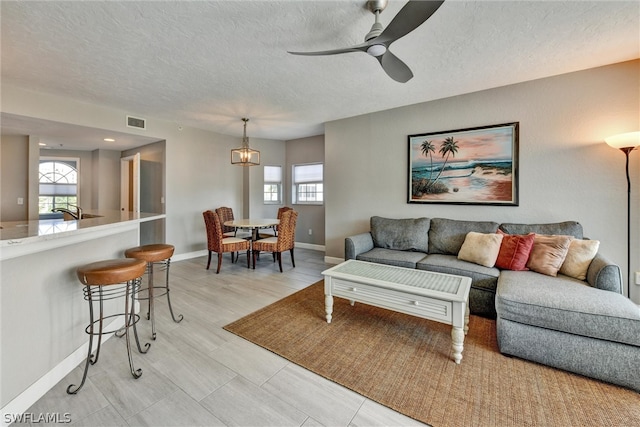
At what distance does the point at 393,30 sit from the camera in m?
1.68

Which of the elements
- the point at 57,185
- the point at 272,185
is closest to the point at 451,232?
the point at 272,185

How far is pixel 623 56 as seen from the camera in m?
2.54

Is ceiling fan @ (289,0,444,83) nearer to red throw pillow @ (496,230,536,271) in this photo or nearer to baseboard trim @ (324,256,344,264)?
red throw pillow @ (496,230,536,271)

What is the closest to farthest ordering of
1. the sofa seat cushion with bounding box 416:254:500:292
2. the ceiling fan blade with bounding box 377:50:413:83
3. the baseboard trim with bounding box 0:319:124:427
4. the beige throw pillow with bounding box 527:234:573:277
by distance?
the baseboard trim with bounding box 0:319:124:427, the ceiling fan blade with bounding box 377:50:413:83, the beige throw pillow with bounding box 527:234:573:277, the sofa seat cushion with bounding box 416:254:500:292

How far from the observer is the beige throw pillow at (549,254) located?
2.44m

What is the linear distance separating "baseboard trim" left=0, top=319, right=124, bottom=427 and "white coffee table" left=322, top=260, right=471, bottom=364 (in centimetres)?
195

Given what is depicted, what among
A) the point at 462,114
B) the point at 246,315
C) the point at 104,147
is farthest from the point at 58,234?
the point at 104,147

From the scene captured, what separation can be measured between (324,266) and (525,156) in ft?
10.7

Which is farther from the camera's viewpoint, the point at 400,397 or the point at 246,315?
the point at 246,315

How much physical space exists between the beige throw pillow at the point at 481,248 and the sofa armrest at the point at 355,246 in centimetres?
117

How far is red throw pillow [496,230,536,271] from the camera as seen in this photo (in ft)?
8.60

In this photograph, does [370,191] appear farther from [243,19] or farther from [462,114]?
[243,19]

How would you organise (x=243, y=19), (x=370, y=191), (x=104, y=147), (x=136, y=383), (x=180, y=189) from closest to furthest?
(x=136, y=383), (x=243, y=19), (x=370, y=191), (x=180, y=189), (x=104, y=147)

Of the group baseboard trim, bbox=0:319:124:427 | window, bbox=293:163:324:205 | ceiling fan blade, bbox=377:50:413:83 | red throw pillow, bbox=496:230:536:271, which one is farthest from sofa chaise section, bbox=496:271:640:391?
window, bbox=293:163:324:205
